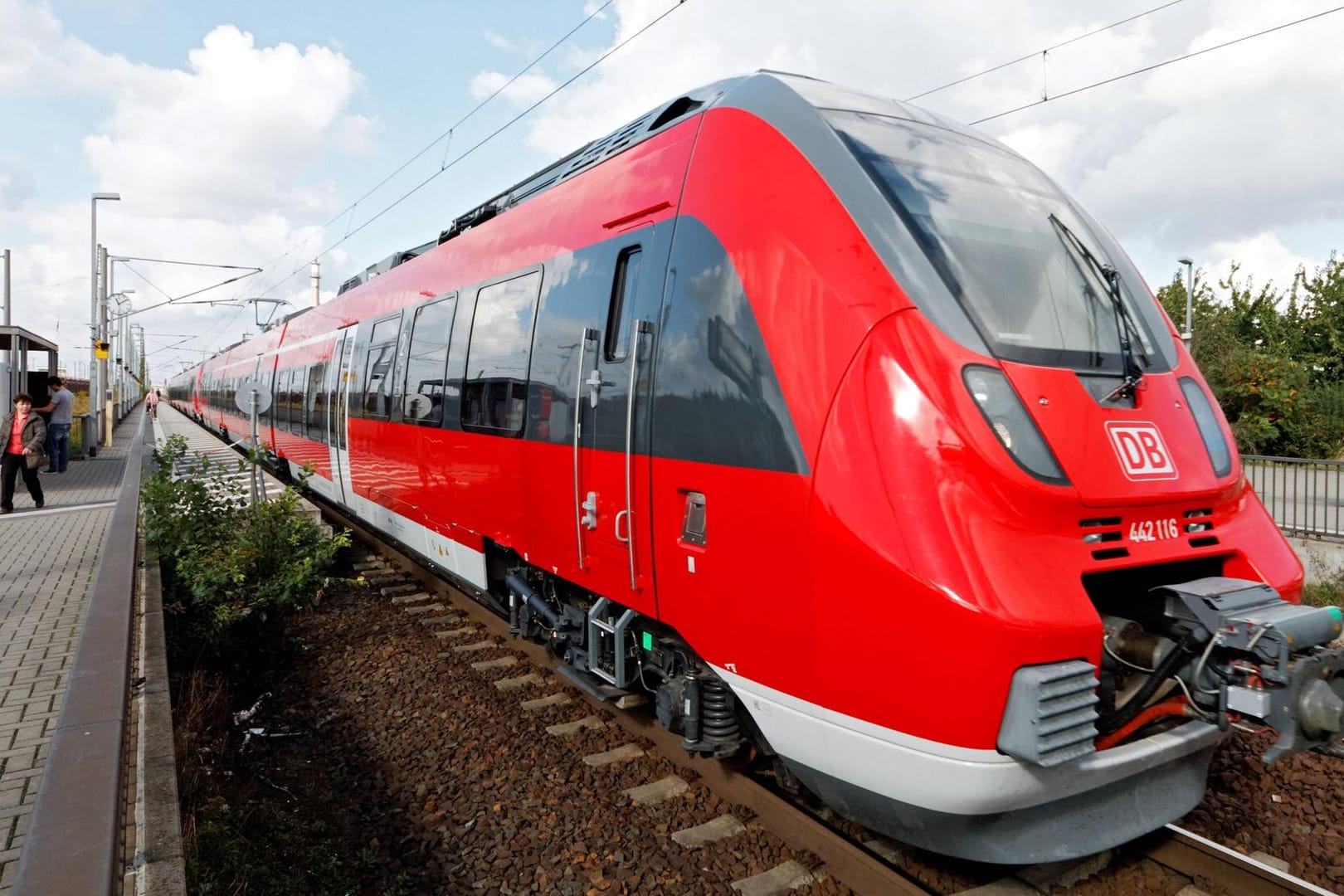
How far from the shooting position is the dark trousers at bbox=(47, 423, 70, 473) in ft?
54.7

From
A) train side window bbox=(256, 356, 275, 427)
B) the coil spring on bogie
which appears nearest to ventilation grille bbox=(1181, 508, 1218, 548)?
the coil spring on bogie

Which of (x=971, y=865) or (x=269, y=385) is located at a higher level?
(x=269, y=385)

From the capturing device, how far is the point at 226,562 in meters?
6.97

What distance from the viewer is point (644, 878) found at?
12.2 feet

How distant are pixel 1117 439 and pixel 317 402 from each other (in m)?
10.4

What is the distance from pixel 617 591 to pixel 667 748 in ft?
3.38

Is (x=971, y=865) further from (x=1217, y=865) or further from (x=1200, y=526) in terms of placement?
(x=1200, y=526)

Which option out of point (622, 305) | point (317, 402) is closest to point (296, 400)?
point (317, 402)

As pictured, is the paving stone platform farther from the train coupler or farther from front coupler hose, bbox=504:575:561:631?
the train coupler

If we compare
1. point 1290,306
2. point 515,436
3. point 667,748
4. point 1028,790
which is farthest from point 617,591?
point 1290,306

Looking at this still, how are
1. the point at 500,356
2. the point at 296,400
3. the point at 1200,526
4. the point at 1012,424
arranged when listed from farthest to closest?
the point at 296,400 → the point at 500,356 → the point at 1200,526 → the point at 1012,424

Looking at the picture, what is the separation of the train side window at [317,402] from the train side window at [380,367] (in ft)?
7.50

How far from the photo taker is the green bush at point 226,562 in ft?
22.2

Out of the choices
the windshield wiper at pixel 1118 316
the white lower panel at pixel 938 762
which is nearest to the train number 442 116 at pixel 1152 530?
the windshield wiper at pixel 1118 316
